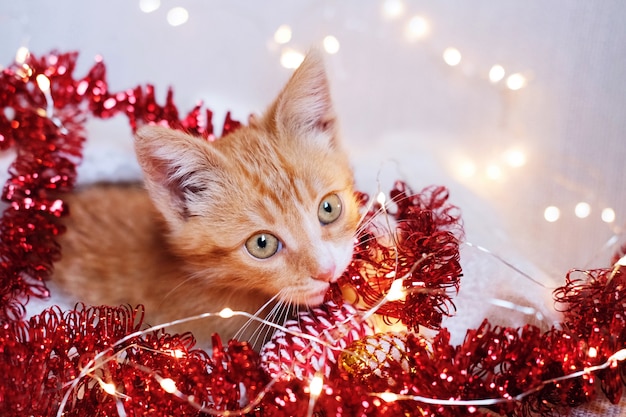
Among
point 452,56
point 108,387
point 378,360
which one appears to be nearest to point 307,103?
point 378,360

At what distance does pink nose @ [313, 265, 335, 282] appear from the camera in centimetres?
91

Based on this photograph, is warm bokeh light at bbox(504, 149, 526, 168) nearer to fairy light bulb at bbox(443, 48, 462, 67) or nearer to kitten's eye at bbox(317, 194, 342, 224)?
fairy light bulb at bbox(443, 48, 462, 67)

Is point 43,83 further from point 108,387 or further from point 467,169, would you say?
point 467,169

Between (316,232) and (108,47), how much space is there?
3.31 feet

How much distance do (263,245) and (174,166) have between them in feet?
0.63

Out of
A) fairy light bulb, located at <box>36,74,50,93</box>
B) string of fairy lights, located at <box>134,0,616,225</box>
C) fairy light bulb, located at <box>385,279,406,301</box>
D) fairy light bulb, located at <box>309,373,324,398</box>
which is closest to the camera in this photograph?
fairy light bulb, located at <box>309,373,324,398</box>

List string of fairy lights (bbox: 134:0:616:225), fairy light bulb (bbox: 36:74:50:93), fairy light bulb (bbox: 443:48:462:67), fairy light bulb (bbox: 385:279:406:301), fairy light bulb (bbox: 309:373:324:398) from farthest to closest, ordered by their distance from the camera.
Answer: fairy light bulb (bbox: 443:48:462:67)
string of fairy lights (bbox: 134:0:616:225)
fairy light bulb (bbox: 36:74:50:93)
fairy light bulb (bbox: 385:279:406:301)
fairy light bulb (bbox: 309:373:324:398)

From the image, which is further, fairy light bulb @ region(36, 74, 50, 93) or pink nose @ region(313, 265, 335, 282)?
fairy light bulb @ region(36, 74, 50, 93)

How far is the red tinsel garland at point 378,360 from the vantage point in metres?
0.83

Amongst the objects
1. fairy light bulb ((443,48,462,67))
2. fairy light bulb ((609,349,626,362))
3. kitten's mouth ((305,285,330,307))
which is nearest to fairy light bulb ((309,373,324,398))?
kitten's mouth ((305,285,330,307))

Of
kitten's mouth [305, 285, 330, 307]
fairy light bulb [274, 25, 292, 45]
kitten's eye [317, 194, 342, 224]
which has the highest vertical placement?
fairy light bulb [274, 25, 292, 45]

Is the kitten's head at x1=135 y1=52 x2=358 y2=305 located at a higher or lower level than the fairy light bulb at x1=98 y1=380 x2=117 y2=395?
higher

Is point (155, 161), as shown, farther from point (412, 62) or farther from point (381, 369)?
point (412, 62)

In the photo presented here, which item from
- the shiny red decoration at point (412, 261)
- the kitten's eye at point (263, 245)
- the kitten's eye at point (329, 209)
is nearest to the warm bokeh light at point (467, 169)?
the shiny red decoration at point (412, 261)
